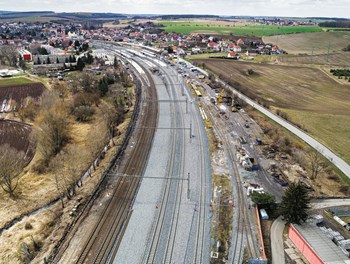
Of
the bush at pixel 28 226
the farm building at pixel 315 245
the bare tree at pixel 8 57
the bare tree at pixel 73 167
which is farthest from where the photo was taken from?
the bare tree at pixel 8 57

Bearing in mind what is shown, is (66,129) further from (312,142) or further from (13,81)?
(13,81)

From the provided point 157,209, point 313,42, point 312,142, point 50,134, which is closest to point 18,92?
point 50,134

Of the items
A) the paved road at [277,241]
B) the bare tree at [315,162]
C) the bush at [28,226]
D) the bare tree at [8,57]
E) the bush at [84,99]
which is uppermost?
the bare tree at [8,57]

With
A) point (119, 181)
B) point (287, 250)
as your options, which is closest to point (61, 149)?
point (119, 181)

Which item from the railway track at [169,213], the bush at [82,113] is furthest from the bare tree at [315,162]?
the bush at [82,113]

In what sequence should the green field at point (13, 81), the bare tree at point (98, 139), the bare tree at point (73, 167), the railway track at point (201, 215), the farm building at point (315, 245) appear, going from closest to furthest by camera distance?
the farm building at point (315, 245) < the railway track at point (201, 215) < the bare tree at point (73, 167) < the bare tree at point (98, 139) < the green field at point (13, 81)

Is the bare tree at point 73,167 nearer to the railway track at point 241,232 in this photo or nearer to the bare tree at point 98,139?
the bare tree at point 98,139

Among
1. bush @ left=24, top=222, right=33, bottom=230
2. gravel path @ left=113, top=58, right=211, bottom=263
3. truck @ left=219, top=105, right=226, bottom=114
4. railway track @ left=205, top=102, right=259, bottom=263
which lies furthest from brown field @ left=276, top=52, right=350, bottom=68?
bush @ left=24, top=222, right=33, bottom=230

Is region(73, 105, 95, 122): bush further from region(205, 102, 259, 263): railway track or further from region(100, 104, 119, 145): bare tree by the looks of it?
region(205, 102, 259, 263): railway track

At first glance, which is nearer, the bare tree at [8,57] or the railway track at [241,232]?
the railway track at [241,232]
